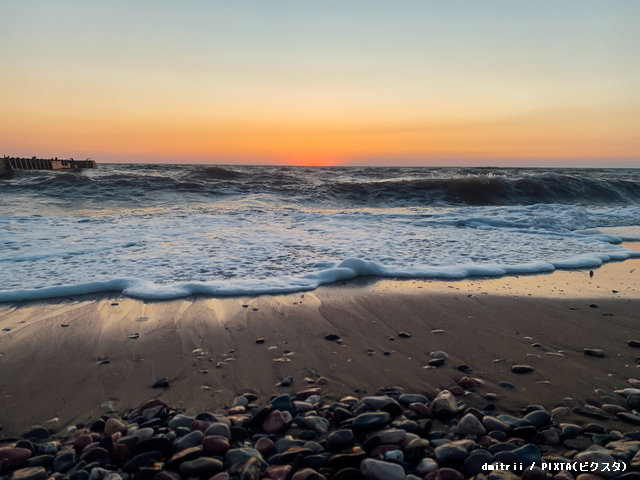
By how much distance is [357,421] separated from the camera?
5.22 ft

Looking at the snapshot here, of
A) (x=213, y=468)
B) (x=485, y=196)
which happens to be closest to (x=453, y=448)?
(x=213, y=468)

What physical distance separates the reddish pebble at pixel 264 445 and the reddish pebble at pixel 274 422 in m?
0.08

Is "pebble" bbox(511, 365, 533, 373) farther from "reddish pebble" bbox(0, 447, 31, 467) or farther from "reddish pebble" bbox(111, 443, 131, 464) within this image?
"reddish pebble" bbox(0, 447, 31, 467)

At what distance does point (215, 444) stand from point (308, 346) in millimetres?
1040

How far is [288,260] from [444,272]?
6.01ft

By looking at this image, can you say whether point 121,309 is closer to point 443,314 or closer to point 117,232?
point 443,314

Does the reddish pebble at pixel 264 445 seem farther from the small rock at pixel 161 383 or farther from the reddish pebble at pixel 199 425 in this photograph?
the small rock at pixel 161 383

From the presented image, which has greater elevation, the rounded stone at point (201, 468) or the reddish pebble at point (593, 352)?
the reddish pebble at point (593, 352)

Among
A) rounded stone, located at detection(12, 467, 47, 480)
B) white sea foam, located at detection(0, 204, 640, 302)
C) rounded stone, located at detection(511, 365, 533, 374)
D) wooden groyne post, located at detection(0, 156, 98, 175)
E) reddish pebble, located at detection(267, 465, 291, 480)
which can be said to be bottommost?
rounded stone, located at detection(12, 467, 47, 480)

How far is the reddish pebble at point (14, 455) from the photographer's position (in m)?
1.42

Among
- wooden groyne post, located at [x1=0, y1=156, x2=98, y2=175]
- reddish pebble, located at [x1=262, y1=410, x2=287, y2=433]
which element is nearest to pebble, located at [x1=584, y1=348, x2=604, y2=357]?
reddish pebble, located at [x1=262, y1=410, x2=287, y2=433]

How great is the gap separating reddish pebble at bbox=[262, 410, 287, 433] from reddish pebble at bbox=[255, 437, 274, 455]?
3.3 inches

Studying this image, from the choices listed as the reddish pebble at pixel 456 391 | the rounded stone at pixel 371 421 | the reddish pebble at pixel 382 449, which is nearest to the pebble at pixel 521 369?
the reddish pebble at pixel 456 391

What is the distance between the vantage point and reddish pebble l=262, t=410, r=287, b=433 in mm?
1597
